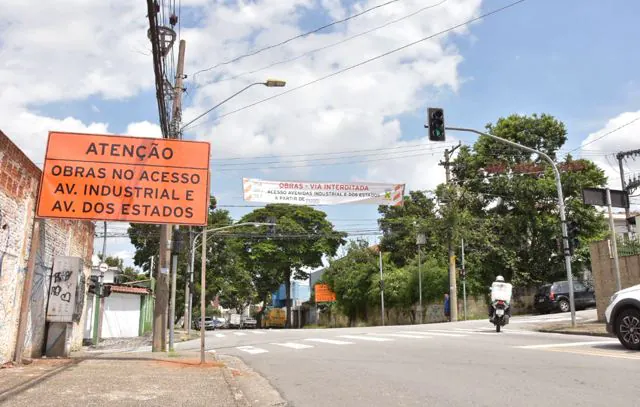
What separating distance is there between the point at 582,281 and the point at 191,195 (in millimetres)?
24367

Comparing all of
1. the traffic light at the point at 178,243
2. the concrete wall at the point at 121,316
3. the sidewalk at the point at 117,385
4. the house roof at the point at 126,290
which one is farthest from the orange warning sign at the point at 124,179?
the concrete wall at the point at 121,316

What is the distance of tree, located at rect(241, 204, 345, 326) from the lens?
2101 inches

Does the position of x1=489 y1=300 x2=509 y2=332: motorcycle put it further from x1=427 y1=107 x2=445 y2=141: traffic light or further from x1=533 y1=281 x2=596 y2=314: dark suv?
x1=533 y1=281 x2=596 y2=314: dark suv

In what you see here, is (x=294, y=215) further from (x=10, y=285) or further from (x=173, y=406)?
(x=173, y=406)

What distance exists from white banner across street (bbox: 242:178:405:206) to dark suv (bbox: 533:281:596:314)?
1063cm

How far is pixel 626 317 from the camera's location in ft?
33.6

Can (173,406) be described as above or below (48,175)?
below

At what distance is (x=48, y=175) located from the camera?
10.4 meters

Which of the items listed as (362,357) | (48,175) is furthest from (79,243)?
(362,357)

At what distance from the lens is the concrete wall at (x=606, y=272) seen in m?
17.9

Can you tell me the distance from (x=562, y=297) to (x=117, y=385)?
25.1m

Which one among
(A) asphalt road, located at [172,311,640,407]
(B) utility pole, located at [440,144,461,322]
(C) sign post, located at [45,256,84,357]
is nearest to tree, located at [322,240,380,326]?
(B) utility pole, located at [440,144,461,322]

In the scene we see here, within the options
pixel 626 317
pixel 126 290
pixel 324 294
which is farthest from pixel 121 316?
pixel 626 317

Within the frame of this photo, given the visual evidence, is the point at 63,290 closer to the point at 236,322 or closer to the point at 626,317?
the point at 626,317
